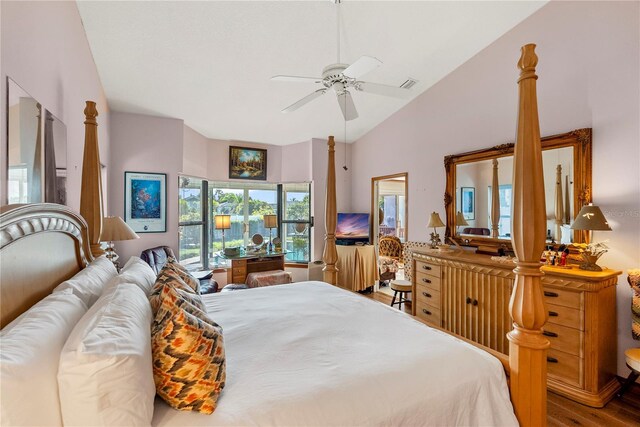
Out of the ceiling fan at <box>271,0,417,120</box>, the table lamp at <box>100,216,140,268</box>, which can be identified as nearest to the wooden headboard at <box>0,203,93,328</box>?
the table lamp at <box>100,216,140,268</box>

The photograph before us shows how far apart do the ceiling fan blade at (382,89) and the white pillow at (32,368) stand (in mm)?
2233

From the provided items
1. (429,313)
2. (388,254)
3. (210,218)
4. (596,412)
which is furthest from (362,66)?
(388,254)

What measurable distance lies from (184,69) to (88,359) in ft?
9.84

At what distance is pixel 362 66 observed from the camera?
6.19 ft

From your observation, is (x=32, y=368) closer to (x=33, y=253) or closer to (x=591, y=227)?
(x=33, y=253)

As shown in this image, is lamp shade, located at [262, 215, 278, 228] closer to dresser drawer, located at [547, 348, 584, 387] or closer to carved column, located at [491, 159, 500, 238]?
carved column, located at [491, 159, 500, 238]

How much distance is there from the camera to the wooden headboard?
94 centimetres

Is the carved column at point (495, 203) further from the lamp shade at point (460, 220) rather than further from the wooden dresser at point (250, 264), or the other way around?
the wooden dresser at point (250, 264)

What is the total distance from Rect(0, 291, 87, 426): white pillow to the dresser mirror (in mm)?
2885

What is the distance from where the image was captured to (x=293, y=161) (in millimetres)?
5363

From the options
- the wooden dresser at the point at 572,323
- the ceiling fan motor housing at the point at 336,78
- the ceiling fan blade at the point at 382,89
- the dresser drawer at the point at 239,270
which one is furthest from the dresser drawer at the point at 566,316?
the dresser drawer at the point at 239,270

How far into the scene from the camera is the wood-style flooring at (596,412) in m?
1.95

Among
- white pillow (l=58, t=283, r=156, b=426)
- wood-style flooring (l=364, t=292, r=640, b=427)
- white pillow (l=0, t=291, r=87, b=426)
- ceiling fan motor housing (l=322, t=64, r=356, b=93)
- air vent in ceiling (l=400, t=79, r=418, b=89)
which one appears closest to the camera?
white pillow (l=0, t=291, r=87, b=426)

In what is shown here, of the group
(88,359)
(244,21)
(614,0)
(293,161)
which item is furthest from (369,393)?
(293,161)
